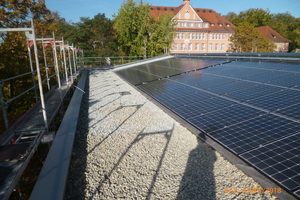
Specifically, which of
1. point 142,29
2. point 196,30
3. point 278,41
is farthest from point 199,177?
point 278,41

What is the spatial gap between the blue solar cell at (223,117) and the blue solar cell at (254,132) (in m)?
0.22

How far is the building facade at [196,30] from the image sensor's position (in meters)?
55.4

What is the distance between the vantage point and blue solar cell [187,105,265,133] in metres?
5.59

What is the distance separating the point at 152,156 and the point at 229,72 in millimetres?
7803

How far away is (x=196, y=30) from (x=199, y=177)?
5735 centimetres

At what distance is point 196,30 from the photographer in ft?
184

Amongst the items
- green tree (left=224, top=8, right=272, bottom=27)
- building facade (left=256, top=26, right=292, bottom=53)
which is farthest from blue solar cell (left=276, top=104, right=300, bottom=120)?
green tree (left=224, top=8, right=272, bottom=27)

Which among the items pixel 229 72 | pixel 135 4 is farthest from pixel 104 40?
pixel 229 72

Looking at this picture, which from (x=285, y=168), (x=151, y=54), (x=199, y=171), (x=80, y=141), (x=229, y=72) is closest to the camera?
(x=285, y=168)

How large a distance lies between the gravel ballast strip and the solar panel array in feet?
1.36

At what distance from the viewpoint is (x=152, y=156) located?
4934 millimetres

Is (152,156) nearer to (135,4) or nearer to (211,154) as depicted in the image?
(211,154)

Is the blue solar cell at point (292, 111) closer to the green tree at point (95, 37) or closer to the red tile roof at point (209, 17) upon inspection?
the green tree at point (95, 37)

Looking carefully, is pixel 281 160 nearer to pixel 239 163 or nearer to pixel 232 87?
pixel 239 163
